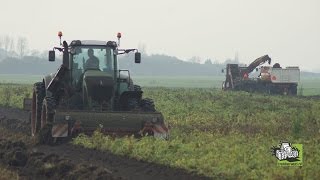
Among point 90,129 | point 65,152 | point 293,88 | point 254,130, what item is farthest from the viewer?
point 293,88

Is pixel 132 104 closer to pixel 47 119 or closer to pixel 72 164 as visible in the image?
pixel 47 119

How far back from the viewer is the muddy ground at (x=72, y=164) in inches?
428

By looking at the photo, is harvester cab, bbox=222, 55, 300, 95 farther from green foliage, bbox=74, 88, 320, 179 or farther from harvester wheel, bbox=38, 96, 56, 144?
harvester wheel, bbox=38, 96, 56, 144

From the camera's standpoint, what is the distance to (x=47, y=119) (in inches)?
630

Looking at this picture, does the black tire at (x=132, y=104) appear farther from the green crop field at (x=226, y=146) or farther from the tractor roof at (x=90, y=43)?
the tractor roof at (x=90, y=43)

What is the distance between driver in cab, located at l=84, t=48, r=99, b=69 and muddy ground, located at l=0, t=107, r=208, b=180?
2605 millimetres

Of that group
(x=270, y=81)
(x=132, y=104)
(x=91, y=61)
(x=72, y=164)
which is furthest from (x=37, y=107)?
(x=270, y=81)

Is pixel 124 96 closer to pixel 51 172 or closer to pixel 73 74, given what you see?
pixel 73 74

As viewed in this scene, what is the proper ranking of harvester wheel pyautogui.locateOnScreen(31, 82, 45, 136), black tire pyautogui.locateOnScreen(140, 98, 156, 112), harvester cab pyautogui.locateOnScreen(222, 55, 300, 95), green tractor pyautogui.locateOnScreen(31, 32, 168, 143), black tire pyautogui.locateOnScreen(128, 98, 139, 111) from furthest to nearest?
harvester cab pyautogui.locateOnScreen(222, 55, 300, 95)
harvester wheel pyautogui.locateOnScreen(31, 82, 45, 136)
black tire pyautogui.locateOnScreen(140, 98, 156, 112)
black tire pyautogui.locateOnScreen(128, 98, 139, 111)
green tractor pyautogui.locateOnScreen(31, 32, 168, 143)

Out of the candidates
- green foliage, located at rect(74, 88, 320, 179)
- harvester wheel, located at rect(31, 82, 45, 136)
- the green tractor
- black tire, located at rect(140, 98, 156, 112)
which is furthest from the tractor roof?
green foliage, located at rect(74, 88, 320, 179)

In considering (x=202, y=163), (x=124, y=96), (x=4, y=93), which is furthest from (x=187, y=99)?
(x=202, y=163)

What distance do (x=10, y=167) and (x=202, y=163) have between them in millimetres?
3736

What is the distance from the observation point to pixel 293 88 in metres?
52.0

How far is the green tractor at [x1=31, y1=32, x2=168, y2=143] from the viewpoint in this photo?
1549 cm
